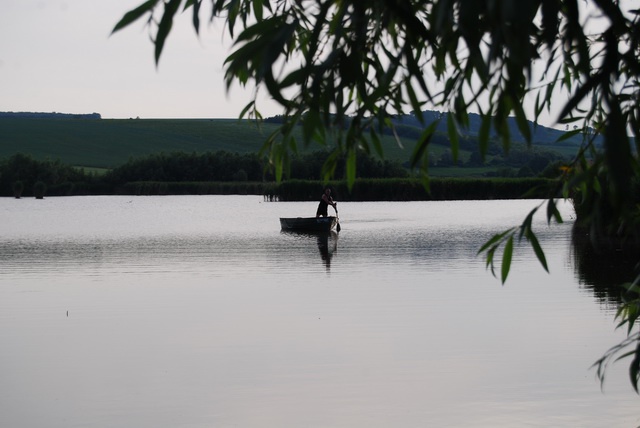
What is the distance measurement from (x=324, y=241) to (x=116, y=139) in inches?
4560

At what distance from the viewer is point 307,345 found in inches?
420

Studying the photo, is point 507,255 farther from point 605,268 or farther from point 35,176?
point 35,176

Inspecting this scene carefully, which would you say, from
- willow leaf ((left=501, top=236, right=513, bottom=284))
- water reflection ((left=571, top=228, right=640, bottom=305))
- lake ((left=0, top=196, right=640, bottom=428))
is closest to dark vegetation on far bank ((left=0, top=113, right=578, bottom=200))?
water reflection ((left=571, top=228, right=640, bottom=305))

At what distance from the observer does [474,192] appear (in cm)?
7000

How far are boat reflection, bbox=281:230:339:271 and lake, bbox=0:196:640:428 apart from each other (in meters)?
1.21

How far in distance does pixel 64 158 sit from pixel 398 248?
356 feet

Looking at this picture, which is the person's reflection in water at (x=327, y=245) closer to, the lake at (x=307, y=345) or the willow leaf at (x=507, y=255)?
the lake at (x=307, y=345)

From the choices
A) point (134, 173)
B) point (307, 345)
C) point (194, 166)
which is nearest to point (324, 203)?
point (307, 345)

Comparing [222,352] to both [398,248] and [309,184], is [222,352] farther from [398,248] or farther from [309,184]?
[309,184]

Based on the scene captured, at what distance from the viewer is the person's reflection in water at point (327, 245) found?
74.1ft

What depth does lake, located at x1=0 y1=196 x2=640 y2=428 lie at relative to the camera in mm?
7852

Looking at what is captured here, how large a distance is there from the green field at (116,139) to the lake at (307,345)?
355ft

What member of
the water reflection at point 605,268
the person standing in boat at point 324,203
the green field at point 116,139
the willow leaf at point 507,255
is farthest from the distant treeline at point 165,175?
the willow leaf at point 507,255

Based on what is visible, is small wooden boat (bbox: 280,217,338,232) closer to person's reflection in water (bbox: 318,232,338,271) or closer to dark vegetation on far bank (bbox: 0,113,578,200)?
person's reflection in water (bbox: 318,232,338,271)
